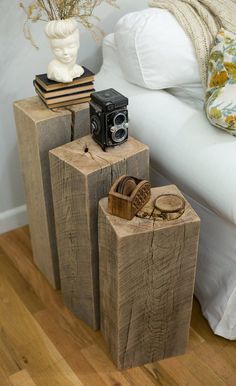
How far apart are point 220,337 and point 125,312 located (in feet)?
1.35

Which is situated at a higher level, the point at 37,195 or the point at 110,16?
the point at 110,16

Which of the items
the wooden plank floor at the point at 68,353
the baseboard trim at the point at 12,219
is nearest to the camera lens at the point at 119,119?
the wooden plank floor at the point at 68,353

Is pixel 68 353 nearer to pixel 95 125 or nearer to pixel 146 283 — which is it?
pixel 146 283

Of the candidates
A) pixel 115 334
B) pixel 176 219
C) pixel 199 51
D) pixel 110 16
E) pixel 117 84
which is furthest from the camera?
pixel 110 16

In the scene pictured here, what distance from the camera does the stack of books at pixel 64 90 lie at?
1436mm

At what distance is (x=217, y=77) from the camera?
1457 millimetres

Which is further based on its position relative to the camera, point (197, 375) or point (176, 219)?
point (197, 375)


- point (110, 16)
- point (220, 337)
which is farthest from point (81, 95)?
point (220, 337)

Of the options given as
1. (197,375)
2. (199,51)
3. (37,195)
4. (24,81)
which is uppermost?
(199,51)

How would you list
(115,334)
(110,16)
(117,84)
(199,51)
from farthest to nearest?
(110,16) < (117,84) < (199,51) < (115,334)

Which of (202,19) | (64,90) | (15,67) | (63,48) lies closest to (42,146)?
(64,90)

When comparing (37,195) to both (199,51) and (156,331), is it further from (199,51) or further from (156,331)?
(199,51)

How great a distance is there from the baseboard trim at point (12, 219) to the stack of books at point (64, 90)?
63 cm

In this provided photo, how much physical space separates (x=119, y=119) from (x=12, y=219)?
841 millimetres
